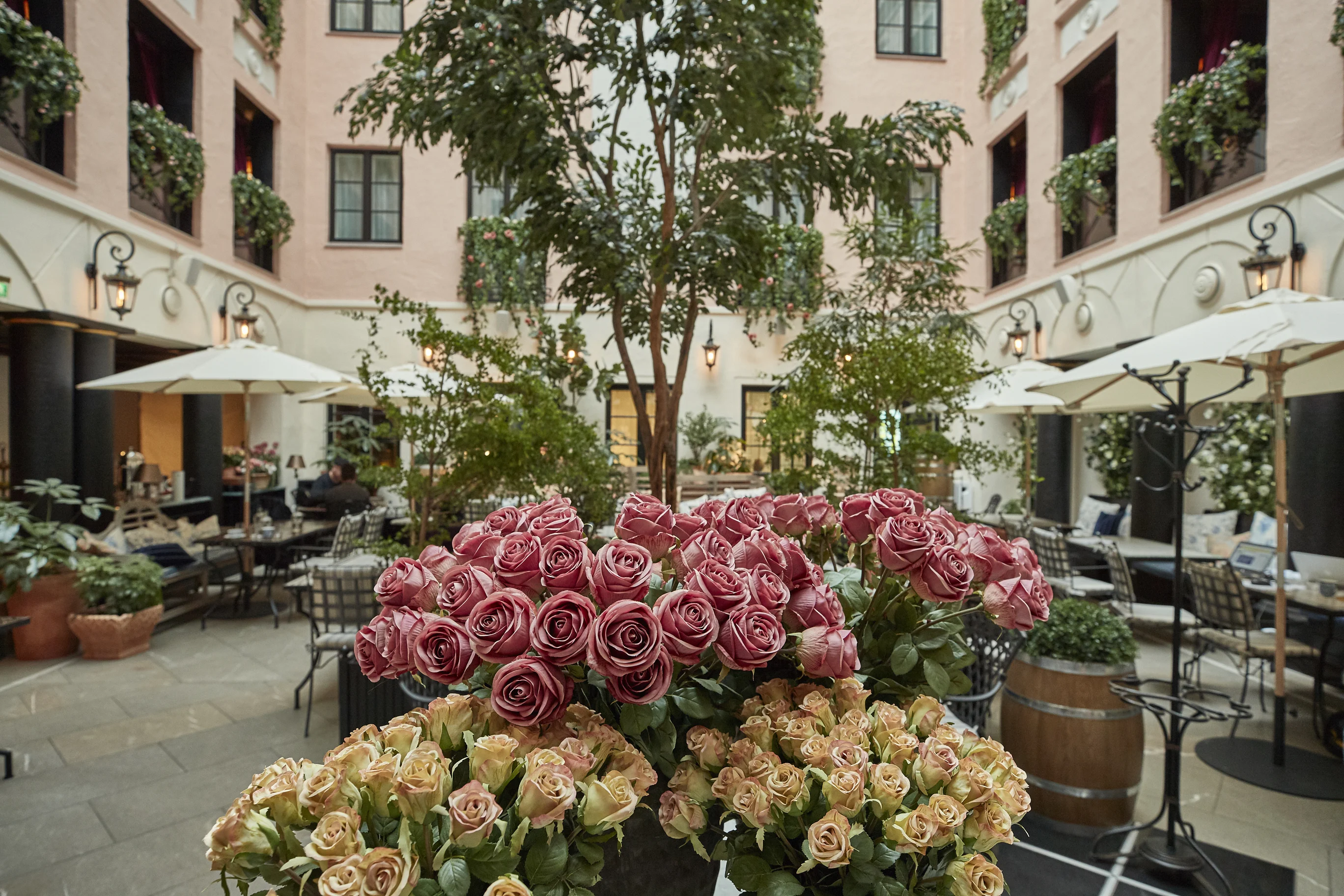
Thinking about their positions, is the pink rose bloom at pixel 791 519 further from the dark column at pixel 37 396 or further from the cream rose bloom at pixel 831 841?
the dark column at pixel 37 396

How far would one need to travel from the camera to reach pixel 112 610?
5.28 meters

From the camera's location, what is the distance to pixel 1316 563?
16.9 feet

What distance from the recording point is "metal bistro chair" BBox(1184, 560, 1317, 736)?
4.21 metres

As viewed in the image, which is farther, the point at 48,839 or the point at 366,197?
the point at 366,197

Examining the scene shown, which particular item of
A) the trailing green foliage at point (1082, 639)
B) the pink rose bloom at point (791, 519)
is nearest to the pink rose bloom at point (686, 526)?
the pink rose bloom at point (791, 519)

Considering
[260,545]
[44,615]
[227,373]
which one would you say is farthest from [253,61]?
[44,615]

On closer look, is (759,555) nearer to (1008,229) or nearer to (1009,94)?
(1008,229)

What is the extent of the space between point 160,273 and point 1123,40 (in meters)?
10.9

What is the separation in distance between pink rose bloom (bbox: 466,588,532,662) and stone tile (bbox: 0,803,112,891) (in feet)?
10.6

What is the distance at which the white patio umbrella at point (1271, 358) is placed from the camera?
3.25m

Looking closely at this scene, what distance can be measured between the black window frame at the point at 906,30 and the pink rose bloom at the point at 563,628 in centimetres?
1397

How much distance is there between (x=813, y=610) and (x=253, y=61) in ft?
39.3

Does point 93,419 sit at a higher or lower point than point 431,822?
higher

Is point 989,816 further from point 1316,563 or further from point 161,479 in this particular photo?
point 161,479
